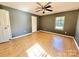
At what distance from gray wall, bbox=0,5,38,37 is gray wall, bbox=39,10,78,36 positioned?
247 cm

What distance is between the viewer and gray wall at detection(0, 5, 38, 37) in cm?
440

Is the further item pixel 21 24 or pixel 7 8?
pixel 21 24

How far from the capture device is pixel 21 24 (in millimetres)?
5258

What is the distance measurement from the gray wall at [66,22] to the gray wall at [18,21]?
8.11ft

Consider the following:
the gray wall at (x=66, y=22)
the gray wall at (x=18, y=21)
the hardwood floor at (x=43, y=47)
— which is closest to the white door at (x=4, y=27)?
the hardwood floor at (x=43, y=47)

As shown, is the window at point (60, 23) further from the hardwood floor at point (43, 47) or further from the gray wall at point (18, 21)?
the gray wall at point (18, 21)

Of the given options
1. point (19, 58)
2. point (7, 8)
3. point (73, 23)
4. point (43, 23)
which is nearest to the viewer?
point (19, 58)

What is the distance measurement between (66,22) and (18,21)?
4.15 metres

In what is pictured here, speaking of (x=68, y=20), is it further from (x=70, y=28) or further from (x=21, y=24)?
(x=21, y=24)

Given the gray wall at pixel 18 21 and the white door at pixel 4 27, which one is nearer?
the white door at pixel 4 27

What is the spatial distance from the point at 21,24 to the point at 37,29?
2.98 metres

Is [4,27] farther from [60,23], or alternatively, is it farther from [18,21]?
[60,23]

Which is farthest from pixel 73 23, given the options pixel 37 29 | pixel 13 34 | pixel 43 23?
pixel 13 34

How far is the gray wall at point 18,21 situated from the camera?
4.40 meters
